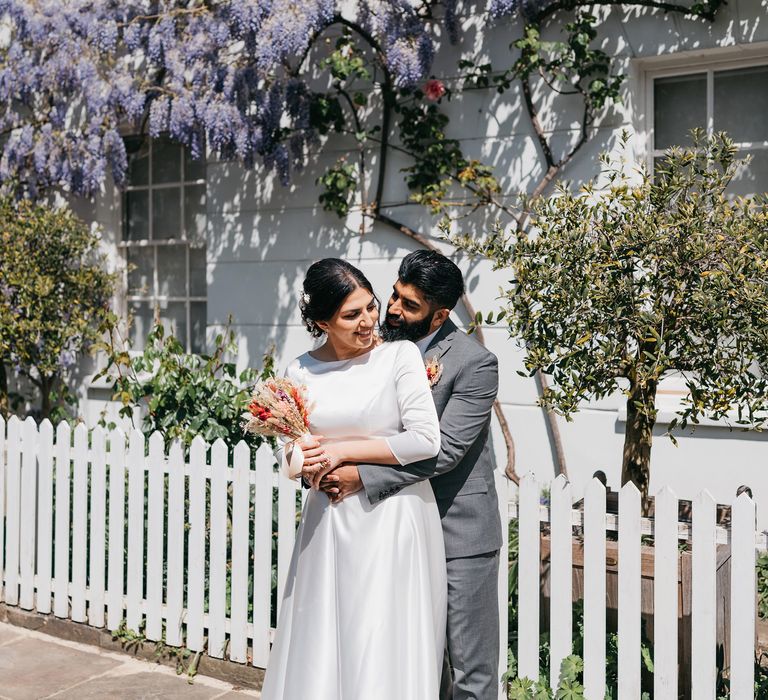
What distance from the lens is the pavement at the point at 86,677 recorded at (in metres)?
4.48

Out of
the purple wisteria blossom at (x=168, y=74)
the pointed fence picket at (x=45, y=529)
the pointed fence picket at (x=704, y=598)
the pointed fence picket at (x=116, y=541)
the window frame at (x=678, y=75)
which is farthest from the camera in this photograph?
the purple wisteria blossom at (x=168, y=74)

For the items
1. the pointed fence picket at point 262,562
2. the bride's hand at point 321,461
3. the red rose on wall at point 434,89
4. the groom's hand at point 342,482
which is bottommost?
the pointed fence picket at point 262,562

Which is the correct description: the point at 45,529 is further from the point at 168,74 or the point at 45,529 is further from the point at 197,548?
the point at 168,74

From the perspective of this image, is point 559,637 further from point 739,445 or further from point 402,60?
point 402,60

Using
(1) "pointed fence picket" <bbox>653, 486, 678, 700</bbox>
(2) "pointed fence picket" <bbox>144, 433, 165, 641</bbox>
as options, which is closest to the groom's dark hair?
(1) "pointed fence picket" <bbox>653, 486, 678, 700</bbox>

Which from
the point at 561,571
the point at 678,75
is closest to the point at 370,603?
the point at 561,571

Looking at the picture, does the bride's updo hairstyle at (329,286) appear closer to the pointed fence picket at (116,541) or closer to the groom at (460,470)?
the groom at (460,470)

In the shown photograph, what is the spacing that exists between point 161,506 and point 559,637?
2.04 metres

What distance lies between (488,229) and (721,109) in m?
1.64

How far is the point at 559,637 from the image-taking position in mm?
3855

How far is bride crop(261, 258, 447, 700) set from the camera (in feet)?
10.2

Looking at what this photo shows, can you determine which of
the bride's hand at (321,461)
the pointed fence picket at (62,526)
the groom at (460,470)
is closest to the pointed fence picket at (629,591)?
the groom at (460,470)

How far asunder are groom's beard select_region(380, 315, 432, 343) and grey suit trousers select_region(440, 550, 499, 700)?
2.48 feet

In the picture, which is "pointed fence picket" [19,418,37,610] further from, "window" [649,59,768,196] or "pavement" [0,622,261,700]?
"window" [649,59,768,196]
